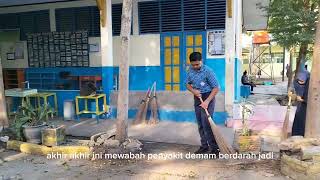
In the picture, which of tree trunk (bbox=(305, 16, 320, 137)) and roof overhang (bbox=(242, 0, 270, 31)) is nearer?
tree trunk (bbox=(305, 16, 320, 137))

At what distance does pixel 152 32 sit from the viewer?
941 centimetres

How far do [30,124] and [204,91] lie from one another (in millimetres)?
3217

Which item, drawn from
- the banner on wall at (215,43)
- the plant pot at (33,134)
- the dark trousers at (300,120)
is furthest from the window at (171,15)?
the plant pot at (33,134)

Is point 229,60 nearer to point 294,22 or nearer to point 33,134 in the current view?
point 294,22

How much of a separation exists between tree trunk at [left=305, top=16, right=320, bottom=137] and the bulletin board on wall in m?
6.99

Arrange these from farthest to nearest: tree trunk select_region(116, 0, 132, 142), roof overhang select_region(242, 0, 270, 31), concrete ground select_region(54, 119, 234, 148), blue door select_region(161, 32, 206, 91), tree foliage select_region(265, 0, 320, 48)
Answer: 1. roof overhang select_region(242, 0, 270, 31)
2. tree foliage select_region(265, 0, 320, 48)
3. blue door select_region(161, 32, 206, 91)
4. concrete ground select_region(54, 119, 234, 148)
5. tree trunk select_region(116, 0, 132, 142)

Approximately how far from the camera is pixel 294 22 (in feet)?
36.4

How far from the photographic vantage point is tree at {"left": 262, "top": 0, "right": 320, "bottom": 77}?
10703mm

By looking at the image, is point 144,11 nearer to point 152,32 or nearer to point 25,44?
point 152,32

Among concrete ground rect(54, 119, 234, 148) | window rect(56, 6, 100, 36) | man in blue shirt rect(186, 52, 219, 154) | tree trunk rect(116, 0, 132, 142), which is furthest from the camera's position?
window rect(56, 6, 100, 36)

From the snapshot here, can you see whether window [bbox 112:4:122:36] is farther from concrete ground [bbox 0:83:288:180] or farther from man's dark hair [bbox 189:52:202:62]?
man's dark hair [bbox 189:52:202:62]

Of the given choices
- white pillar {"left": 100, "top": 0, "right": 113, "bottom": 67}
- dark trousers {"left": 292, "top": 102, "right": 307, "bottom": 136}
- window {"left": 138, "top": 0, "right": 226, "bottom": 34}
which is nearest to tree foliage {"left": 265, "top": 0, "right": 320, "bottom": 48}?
window {"left": 138, "top": 0, "right": 226, "bottom": 34}

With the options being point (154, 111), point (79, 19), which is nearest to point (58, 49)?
point (79, 19)

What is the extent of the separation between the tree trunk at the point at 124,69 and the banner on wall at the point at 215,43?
12.7ft
